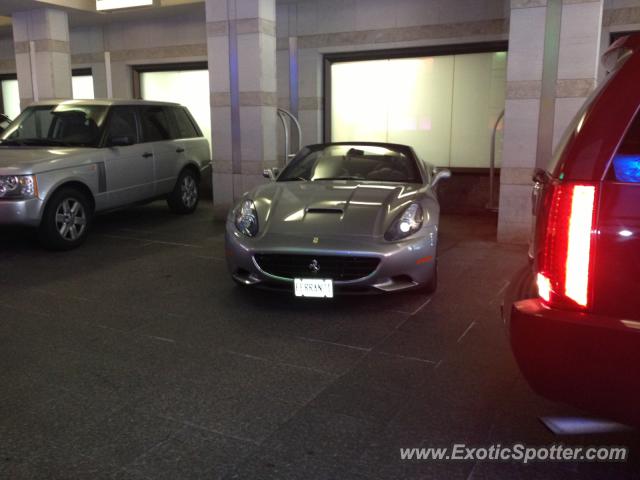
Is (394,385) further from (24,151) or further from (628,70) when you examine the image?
(24,151)

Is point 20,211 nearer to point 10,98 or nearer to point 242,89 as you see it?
point 242,89

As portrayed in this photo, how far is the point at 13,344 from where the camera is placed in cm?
386

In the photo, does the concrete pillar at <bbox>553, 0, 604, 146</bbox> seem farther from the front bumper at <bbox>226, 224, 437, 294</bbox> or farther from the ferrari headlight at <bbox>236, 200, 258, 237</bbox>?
the ferrari headlight at <bbox>236, 200, 258, 237</bbox>

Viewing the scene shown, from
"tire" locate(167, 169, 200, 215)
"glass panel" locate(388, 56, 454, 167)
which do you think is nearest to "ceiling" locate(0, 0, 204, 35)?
"tire" locate(167, 169, 200, 215)

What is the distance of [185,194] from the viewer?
8.97 meters

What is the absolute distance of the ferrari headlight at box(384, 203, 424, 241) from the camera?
4.41 m

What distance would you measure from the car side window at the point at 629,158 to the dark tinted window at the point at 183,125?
7.60 metres

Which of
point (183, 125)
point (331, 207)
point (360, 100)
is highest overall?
point (360, 100)

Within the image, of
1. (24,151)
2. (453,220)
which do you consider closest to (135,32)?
(24,151)

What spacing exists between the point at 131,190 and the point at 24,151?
4.55ft

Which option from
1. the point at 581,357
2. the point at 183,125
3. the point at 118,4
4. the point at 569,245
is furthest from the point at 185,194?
the point at 581,357

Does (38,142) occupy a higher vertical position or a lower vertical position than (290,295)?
higher

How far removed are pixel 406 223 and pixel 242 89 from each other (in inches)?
189

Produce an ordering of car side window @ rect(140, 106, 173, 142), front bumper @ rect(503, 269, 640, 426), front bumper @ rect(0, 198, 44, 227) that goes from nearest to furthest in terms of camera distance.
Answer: front bumper @ rect(503, 269, 640, 426), front bumper @ rect(0, 198, 44, 227), car side window @ rect(140, 106, 173, 142)
